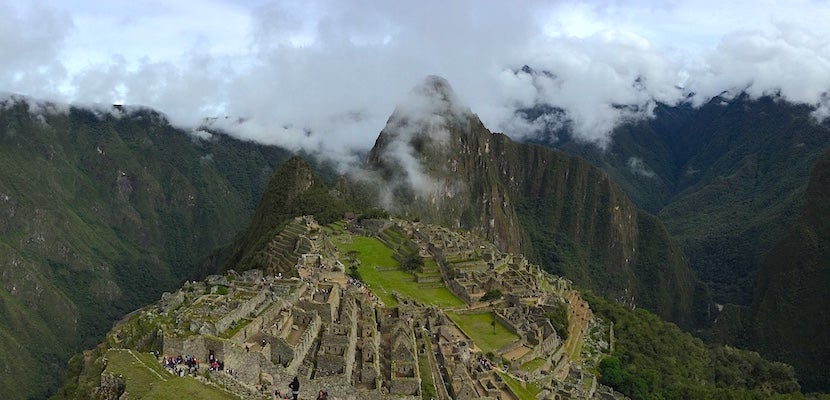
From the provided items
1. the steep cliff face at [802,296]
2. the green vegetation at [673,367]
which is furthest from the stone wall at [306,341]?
the steep cliff face at [802,296]

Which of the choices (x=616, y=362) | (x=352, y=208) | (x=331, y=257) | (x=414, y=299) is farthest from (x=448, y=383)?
(x=352, y=208)

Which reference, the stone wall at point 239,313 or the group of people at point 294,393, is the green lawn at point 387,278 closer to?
the stone wall at point 239,313

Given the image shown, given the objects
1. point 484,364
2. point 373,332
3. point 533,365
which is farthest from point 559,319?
point 373,332

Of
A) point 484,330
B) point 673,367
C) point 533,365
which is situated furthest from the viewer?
point 673,367

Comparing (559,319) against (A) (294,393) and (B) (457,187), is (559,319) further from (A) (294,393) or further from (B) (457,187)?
(B) (457,187)

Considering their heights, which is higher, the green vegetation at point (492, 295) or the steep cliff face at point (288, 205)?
the steep cliff face at point (288, 205)

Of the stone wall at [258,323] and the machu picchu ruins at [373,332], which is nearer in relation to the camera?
the machu picchu ruins at [373,332]

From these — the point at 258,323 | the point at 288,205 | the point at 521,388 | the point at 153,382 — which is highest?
the point at 288,205
